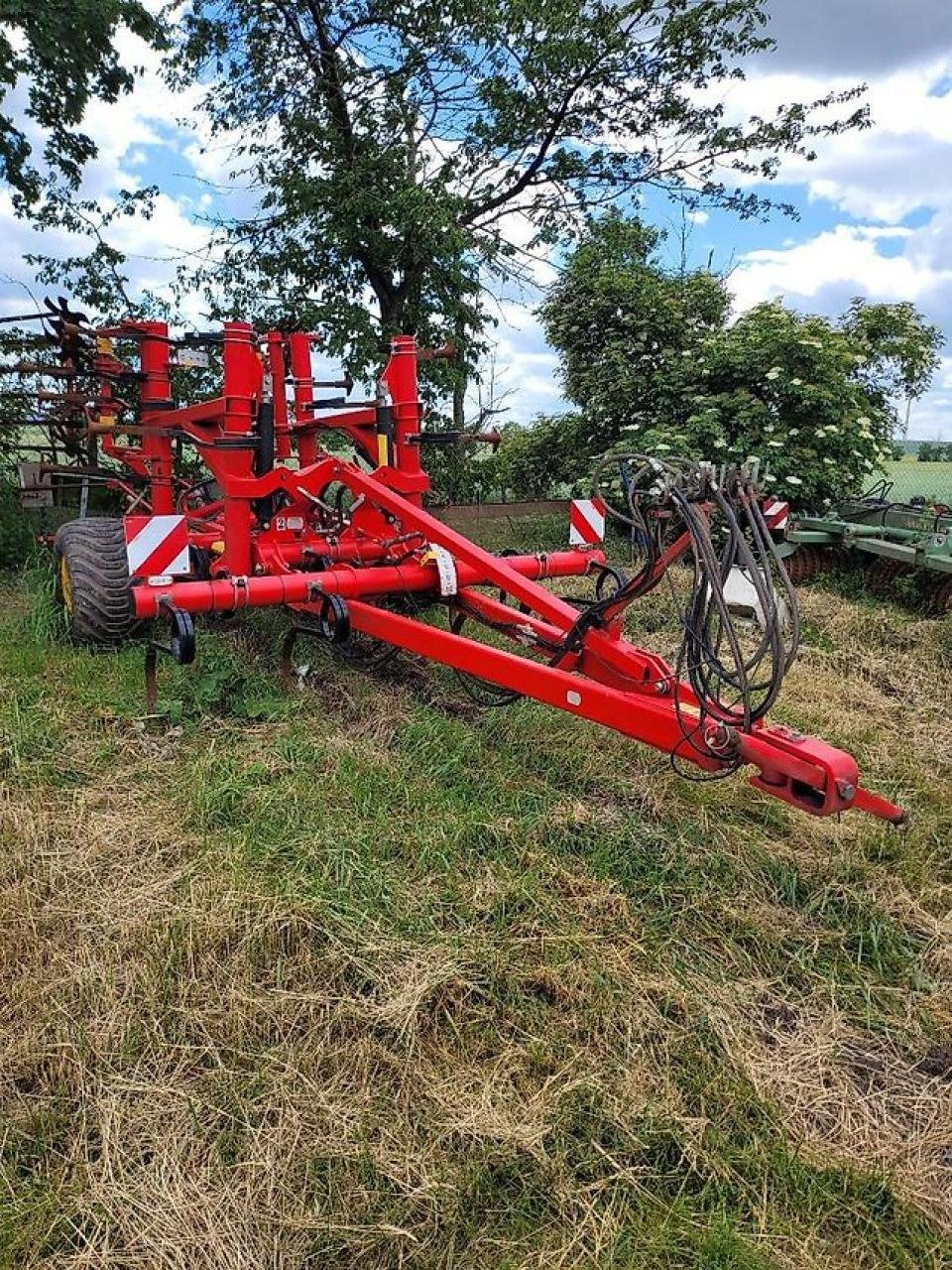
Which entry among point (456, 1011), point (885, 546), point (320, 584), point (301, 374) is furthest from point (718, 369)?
point (456, 1011)

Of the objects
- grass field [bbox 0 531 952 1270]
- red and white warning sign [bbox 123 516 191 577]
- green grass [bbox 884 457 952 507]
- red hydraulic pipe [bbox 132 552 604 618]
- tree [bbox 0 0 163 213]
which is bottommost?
grass field [bbox 0 531 952 1270]

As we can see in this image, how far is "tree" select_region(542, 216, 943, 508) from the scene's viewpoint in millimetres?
8547

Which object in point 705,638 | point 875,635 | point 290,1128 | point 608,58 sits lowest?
point 290,1128

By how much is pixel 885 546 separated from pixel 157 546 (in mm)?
5284

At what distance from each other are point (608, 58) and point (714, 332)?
9.85 ft

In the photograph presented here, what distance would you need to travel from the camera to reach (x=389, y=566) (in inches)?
185

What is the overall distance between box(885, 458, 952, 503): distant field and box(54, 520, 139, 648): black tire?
22.6 ft

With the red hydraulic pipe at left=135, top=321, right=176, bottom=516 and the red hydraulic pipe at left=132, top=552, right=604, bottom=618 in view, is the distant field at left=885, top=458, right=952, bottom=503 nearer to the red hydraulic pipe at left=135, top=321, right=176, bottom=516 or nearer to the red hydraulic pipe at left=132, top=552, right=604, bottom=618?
the red hydraulic pipe at left=132, top=552, right=604, bottom=618

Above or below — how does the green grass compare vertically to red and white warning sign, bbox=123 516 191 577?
above

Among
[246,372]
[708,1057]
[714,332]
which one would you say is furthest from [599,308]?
[708,1057]

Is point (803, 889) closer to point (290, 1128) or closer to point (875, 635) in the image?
point (290, 1128)

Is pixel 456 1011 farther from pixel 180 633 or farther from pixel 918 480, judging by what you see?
pixel 918 480

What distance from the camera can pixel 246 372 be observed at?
441 cm

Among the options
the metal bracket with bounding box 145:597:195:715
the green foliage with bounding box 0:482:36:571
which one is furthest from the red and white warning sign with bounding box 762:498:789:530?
the green foliage with bounding box 0:482:36:571
